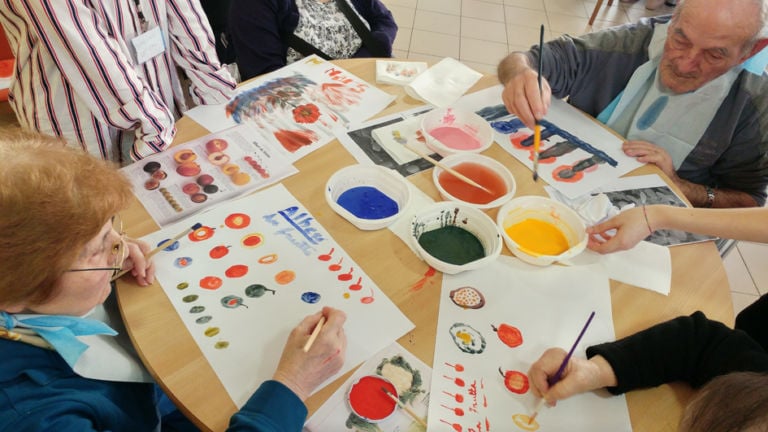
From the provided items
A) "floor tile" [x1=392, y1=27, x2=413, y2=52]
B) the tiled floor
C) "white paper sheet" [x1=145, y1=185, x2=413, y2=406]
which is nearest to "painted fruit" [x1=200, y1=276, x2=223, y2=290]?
"white paper sheet" [x1=145, y1=185, x2=413, y2=406]

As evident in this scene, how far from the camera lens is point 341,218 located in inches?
44.4

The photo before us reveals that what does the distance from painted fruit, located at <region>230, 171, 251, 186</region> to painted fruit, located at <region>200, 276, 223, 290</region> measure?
0.31m

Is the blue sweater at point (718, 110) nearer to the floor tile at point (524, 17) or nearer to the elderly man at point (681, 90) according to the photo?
the elderly man at point (681, 90)

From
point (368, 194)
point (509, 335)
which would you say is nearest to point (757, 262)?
point (509, 335)

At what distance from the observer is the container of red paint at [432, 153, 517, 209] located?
120 cm

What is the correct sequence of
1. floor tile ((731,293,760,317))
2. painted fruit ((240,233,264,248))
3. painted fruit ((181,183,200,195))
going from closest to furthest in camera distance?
1. painted fruit ((240,233,264,248))
2. painted fruit ((181,183,200,195))
3. floor tile ((731,293,760,317))

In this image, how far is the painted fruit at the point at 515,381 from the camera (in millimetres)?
855

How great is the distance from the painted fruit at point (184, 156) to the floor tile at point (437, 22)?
3.10m

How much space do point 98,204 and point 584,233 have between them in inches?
39.8

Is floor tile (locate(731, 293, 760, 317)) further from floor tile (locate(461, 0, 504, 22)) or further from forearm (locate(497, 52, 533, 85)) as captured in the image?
floor tile (locate(461, 0, 504, 22))

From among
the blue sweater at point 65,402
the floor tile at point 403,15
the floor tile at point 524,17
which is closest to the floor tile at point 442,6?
the floor tile at point 403,15

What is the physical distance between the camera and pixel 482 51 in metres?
3.77

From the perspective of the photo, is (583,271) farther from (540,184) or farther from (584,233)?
(540,184)

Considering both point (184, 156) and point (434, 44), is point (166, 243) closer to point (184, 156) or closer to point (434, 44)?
point (184, 156)
